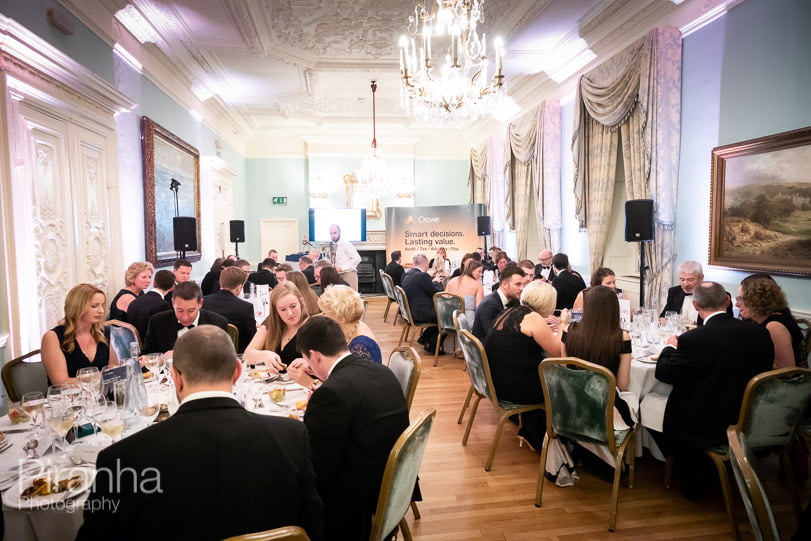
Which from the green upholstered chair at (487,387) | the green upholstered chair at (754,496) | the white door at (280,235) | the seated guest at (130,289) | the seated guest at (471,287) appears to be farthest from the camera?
the white door at (280,235)

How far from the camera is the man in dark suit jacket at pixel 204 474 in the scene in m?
1.19

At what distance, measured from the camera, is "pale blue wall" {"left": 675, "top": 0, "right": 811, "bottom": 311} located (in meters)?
4.07

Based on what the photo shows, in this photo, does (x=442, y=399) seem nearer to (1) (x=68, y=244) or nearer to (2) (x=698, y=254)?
(2) (x=698, y=254)

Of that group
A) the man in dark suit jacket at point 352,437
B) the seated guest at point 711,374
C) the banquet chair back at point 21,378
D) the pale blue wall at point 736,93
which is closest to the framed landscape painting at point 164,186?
the banquet chair back at point 21,378

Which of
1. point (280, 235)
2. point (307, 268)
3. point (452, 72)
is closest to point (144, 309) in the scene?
point (307, 268)

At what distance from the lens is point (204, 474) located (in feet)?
4.09

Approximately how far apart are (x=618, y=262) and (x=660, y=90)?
2696 millimetres

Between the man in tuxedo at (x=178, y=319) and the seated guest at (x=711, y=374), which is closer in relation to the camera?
the seated guest at (x=711, y=374)

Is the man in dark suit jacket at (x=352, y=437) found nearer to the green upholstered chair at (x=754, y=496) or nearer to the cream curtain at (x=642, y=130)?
the green upholstered chair at (x=754, y=496)

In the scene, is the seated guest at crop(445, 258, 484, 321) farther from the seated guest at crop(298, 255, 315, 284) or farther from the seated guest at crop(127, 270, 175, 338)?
the seated guest at crop(127, 270, 175, 338)

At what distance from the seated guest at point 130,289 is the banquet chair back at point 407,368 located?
303 cm

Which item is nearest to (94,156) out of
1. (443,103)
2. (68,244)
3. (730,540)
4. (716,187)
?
(68,244)

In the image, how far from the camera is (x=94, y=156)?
4.82 meters

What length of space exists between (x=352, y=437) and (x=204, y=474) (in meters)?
0.65
